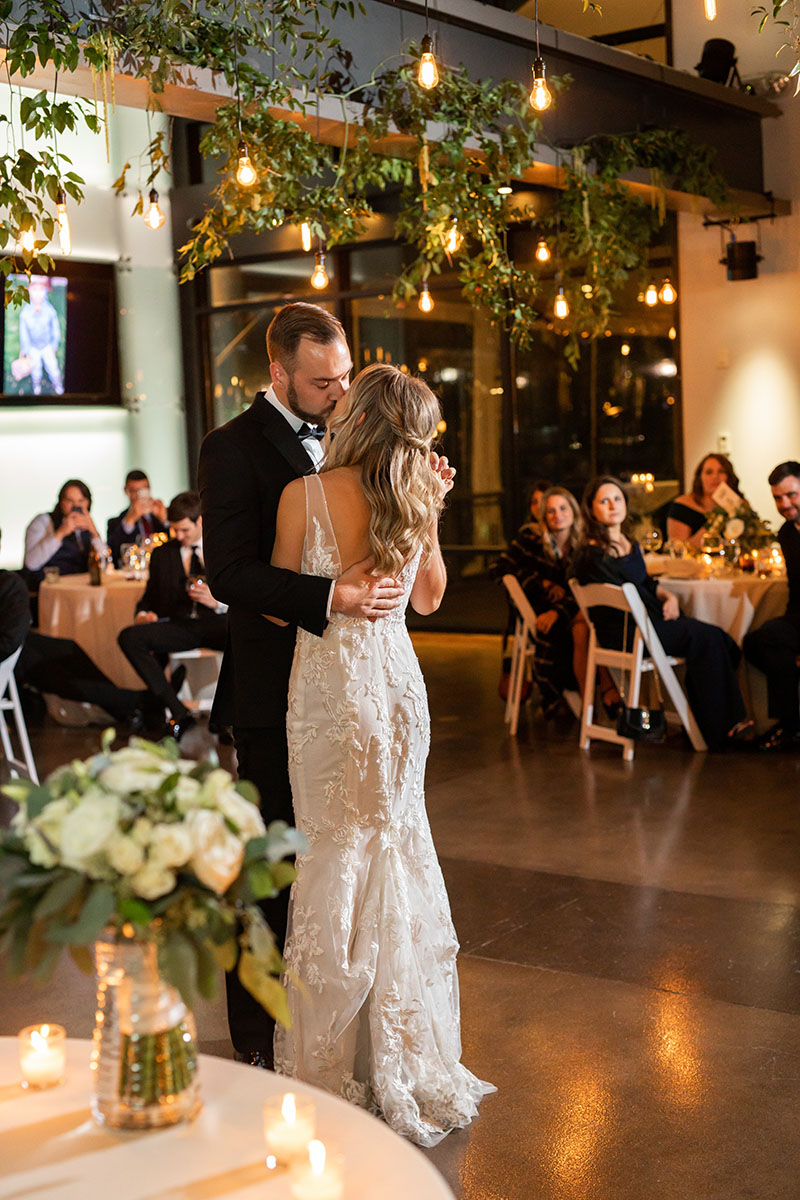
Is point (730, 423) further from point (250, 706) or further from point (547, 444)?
point (250, 706)

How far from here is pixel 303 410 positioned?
307cm

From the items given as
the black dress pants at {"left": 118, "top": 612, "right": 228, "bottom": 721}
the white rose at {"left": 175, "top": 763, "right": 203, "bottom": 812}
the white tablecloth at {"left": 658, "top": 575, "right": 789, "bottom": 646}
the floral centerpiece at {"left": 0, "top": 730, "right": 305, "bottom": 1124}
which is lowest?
the black dress pants at {"left": 118, "top": 612, "right": 228, "bottom": 721}

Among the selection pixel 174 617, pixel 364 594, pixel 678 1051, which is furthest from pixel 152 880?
pixel 174 617

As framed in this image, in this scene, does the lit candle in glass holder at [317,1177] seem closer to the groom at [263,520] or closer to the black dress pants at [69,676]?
the groom at [263,520]

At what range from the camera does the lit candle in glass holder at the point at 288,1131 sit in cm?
144

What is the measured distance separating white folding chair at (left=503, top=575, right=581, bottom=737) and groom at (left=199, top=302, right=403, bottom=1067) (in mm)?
4262

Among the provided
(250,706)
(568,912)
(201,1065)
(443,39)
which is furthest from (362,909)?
(443,39)

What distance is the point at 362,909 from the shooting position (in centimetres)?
289

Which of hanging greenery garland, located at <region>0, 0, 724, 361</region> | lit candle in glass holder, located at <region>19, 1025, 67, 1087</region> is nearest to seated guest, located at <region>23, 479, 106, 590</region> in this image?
hanging greenery garland, located at <region>0, 0, 724, 361</region>

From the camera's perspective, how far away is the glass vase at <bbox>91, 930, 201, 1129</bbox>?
143cm

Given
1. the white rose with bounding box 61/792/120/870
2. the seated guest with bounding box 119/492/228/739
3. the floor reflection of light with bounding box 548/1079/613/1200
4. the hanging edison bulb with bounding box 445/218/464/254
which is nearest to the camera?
the white rose with bounding box 61/792/120/870

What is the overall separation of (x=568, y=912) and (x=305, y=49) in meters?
4.27

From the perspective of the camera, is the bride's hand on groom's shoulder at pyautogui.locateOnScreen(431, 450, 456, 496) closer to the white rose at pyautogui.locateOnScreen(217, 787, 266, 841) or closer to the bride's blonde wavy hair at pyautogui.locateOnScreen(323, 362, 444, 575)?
the bride's blonde wavy hair at pyautogui.locateOnScreen(323, 362, 444, 575)

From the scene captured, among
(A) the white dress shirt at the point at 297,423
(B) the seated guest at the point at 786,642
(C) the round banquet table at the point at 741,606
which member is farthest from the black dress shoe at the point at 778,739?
(A) the white dress shirt at the point at 297,423
